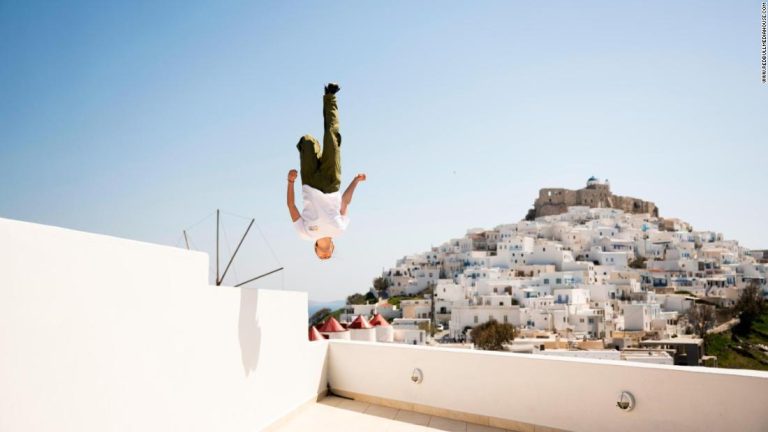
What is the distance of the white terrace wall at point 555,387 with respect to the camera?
265 cm

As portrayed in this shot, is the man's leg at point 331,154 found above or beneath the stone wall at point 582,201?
beneath

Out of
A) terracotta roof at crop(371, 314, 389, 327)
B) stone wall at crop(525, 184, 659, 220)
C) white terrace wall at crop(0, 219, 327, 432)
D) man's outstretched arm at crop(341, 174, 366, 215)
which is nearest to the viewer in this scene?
white terrace wall at crop(0, 219, 327, 432)

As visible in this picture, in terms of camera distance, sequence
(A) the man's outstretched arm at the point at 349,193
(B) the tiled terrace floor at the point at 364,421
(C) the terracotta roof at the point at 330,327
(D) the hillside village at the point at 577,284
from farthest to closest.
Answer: (D) the hillside village at the point at 577,284 → (C) the terracotta roof at the point at 330,327 → (B) the tiled terrace floor at the point at 364,421 → (A) the man's outstretched arm at the point at 349,193

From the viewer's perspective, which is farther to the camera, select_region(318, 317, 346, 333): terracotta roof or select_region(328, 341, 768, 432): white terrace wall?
select_region(318, 317, 346, 333): terracotta roof

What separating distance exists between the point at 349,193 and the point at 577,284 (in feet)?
134

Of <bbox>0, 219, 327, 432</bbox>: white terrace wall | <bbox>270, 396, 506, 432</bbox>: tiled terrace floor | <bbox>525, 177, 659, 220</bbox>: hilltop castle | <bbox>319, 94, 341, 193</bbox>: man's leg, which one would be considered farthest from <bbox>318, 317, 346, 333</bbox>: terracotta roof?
<bbox>525, 177, 659, 220</bbox>: hilltop castle

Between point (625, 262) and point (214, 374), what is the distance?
51774mm

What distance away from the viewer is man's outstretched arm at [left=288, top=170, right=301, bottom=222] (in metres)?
2.91

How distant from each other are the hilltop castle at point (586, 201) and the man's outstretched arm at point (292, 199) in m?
67.8

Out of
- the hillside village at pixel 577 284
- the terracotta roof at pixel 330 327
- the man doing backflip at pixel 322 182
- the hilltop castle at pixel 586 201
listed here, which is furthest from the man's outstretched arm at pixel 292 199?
the hilltop castle at pixel 586 201

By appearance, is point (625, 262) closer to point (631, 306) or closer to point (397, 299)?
point (631, 306)

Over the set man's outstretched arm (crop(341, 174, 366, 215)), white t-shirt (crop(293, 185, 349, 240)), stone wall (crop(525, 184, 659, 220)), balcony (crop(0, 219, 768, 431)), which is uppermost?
stone wall (crop(525, 184, 659, 220))

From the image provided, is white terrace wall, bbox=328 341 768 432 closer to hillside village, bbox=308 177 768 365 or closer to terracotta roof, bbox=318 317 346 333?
terracotta roof, bbox=318 317 346 333

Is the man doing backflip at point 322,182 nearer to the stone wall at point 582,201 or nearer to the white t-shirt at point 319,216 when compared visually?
the white t-shirt at point 319,216
